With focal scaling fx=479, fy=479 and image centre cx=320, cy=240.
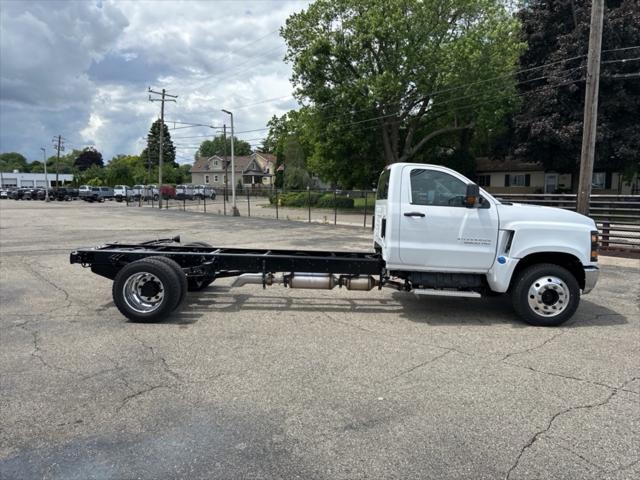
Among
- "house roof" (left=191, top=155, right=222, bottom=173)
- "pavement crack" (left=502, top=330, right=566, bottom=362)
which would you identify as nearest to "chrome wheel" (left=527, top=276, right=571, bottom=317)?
"pavement crack" (left=502, top=330, right=566, bottom=362)

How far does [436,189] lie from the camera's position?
20.9ft

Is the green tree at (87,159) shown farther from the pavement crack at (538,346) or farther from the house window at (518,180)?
the pavement crack at (538,346)

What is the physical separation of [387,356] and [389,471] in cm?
210

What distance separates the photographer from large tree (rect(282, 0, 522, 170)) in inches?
1133

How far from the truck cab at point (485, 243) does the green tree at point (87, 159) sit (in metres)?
151

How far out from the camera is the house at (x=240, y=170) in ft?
316

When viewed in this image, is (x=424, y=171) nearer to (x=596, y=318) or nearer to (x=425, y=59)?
(x=596, y=318)

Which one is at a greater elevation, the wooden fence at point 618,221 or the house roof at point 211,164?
the house roof at point 211,164

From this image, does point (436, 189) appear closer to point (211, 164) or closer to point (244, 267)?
point (244, 267)

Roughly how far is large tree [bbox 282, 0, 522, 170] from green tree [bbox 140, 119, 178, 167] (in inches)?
3464

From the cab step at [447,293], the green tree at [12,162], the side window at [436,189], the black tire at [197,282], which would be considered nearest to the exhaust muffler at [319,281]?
the cab step at [447,293]

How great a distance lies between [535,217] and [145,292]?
17.1ft

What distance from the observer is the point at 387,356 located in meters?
5.16

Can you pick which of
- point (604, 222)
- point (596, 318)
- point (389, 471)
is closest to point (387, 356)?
point (389, 471)
